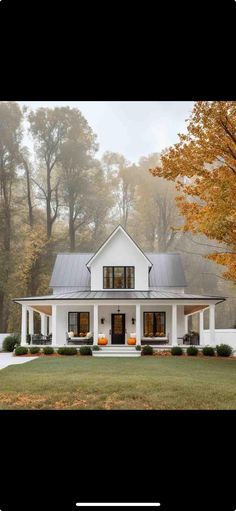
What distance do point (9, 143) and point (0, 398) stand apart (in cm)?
2592

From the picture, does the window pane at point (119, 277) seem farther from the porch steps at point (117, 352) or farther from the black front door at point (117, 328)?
A: the porch steps at point (117, 352)

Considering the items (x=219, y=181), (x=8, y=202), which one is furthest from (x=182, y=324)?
(x=8, y=202)

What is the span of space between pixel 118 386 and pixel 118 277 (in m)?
12.6

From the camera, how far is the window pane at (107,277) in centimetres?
2438

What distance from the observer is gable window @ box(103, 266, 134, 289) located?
2438cm

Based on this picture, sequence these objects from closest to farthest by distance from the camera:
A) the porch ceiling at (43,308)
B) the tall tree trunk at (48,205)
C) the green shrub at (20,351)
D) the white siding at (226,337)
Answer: the green shrub at (20,351) → the porch ceiling at (43,308) → the white siding at (226,337) → the tall tree trunk at (48,205)

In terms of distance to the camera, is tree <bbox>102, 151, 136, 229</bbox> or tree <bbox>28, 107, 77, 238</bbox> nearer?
tree <bbox>28, 107, 77, 238</bbox>

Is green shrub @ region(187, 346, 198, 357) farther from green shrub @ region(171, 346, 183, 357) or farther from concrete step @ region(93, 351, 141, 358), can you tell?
concrete step @ region(93, 351, 141, 358)

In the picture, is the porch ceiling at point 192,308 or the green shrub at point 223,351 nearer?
the green shrub at point 223,351

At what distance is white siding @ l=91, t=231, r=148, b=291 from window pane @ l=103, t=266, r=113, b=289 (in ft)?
0.48

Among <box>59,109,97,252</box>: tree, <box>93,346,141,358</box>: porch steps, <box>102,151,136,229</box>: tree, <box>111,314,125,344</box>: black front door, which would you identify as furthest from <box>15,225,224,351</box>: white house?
<box>102,151,136,229</box>: tree

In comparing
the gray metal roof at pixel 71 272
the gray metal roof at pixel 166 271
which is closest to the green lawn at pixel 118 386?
the gray metal roof at pixel 166 271

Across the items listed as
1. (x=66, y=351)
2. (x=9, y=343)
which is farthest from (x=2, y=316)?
(x=66, y=351)

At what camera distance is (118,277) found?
24.4 m
